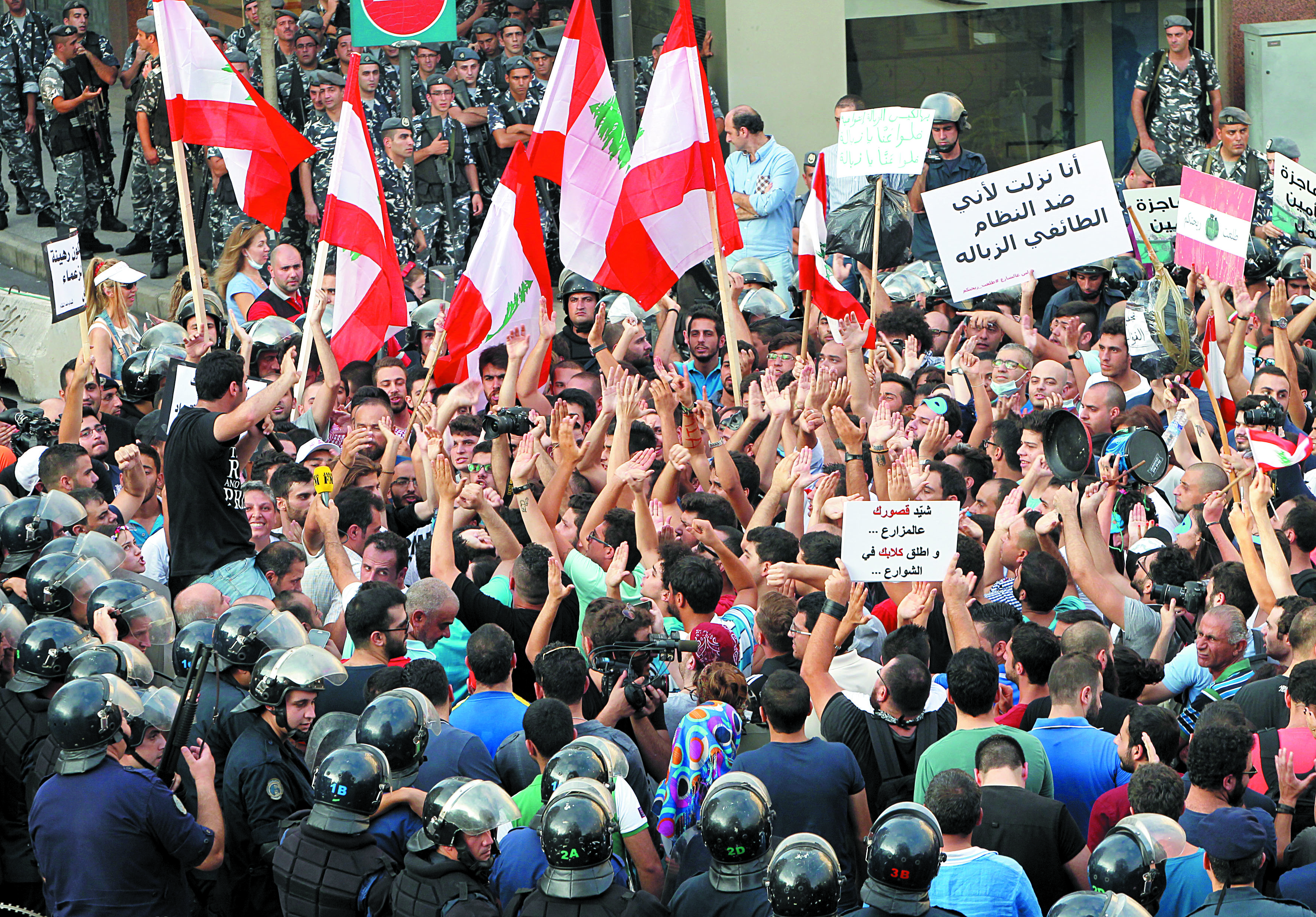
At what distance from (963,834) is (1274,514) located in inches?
Result: 152

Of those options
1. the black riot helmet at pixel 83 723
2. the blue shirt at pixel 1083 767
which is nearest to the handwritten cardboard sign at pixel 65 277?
the black riot helmet at pixel 83 723

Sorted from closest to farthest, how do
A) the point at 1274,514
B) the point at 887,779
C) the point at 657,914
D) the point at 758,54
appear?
the point at 657,914 < the point at 887,779 < the point at 1274,514 < the point at 758,54

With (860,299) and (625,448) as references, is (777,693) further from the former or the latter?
(860,299)

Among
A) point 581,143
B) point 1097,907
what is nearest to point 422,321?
point 581,143

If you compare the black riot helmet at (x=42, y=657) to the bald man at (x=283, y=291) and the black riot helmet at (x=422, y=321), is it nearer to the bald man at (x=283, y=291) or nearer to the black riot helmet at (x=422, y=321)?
the bald man at (x=283, y=291)

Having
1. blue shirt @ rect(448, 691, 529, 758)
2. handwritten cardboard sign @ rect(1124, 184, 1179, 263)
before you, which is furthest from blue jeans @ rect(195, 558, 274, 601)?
handwritten cardboard sign @ rect(1124, 184, 1179, 263)

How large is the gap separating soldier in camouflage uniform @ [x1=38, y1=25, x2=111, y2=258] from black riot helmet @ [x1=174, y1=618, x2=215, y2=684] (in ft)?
33.8

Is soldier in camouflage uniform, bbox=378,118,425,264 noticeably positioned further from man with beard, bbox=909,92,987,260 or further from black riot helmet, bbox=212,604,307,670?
black riot helmet, bbox=212,604,307,670

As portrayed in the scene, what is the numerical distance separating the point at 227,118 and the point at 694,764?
682 centimetres

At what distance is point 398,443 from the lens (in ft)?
32.3

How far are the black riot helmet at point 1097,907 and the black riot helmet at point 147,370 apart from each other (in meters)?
7.91

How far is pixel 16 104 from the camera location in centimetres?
1644

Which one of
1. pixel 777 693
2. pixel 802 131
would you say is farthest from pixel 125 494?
pixel 802 131

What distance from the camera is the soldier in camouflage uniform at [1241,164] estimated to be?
1403 centimetres
